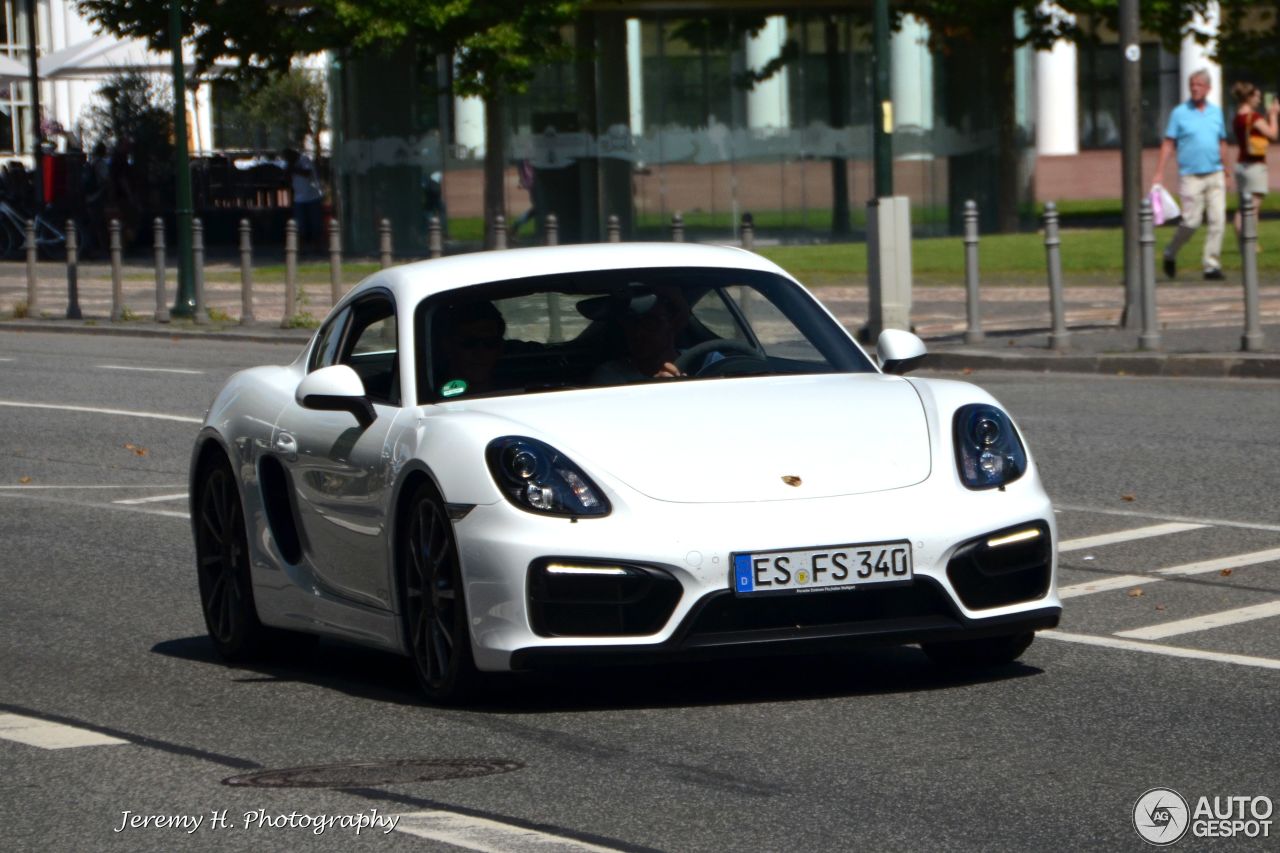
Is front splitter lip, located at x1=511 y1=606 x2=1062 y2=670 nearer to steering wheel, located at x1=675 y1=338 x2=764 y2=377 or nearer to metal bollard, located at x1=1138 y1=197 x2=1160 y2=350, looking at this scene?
steering wheel, located at x1=675 y1=338 x2=764 y2=377

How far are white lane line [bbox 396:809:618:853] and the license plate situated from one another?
4.09 feet

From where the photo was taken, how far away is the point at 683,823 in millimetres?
5230

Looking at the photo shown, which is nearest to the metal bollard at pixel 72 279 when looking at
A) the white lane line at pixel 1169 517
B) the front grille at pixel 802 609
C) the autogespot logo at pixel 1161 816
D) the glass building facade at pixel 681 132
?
the glass building facade at pixel 681 132

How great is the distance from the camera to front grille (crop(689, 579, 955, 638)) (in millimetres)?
6379

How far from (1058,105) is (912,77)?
23.3 m

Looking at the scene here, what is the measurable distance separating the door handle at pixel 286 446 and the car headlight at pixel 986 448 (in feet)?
6.85

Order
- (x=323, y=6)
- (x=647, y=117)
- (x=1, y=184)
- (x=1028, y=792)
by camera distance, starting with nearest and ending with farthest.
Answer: (x=1028, y=792), (x=323, y=6), (x=647, y=117), (x=1, y=184)

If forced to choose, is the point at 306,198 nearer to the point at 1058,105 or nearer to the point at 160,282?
the point at 160,282

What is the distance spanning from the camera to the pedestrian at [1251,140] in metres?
24.6

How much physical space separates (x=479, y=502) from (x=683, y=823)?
150cm

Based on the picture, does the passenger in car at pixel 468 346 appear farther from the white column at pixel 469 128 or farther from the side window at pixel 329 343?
the white column at pixel 469 128

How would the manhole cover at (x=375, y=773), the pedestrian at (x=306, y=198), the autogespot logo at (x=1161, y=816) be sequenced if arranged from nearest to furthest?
1. the autogespot logo at (x=1161, y=816)
2. the manhole cover at (x=375, y=773)
3. the pedestrian at (x=306, y=198)

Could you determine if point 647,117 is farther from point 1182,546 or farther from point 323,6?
point 1182,546

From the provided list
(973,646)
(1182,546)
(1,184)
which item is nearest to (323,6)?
(1,184)
